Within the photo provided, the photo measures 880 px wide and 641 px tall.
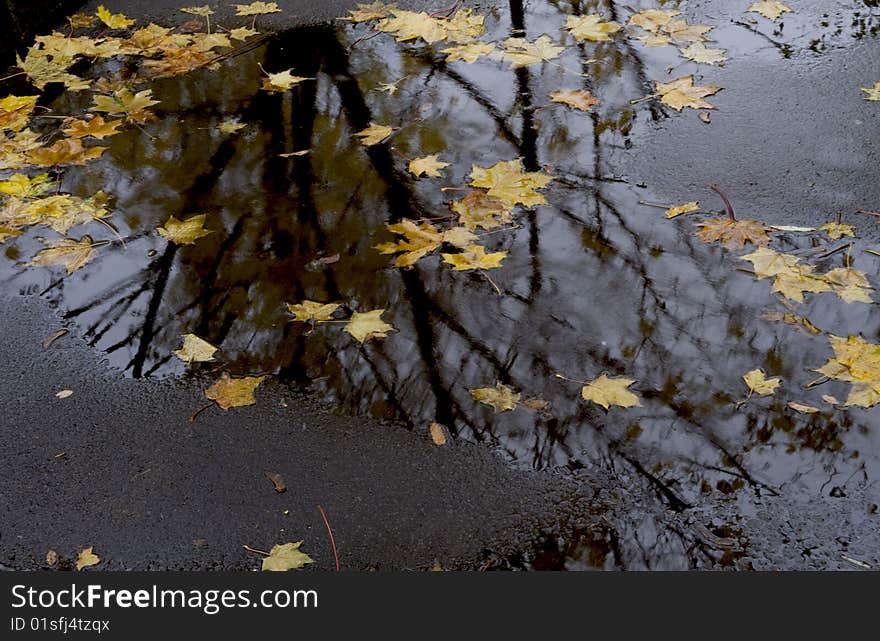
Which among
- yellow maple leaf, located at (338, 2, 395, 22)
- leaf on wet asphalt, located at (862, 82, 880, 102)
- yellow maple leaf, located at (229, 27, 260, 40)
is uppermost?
yellow maple leaf, located at (338, 2, 395, 22)

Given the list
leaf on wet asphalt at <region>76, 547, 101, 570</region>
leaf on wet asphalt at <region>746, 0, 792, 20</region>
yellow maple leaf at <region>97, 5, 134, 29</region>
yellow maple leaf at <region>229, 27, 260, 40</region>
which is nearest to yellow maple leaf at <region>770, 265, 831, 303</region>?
leaf on wet asphalt at <region>76, 547, 101, 570</region>

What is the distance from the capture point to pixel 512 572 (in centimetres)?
263

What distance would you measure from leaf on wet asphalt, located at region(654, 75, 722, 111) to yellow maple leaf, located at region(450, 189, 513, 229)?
1.39m

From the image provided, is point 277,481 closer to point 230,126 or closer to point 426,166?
point 426,166

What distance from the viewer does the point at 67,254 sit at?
4195 mm

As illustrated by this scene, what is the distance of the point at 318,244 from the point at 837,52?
347 centimetres

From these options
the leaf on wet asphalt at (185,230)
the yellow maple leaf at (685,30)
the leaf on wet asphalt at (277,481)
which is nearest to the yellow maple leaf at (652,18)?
the yellow maple leaf at (685,30)

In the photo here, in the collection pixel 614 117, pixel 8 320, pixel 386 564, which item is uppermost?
pixel 614 117

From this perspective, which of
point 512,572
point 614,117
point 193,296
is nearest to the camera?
point 512,572

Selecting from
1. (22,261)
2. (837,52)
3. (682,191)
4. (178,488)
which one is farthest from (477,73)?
(178,488)

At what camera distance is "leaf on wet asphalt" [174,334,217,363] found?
355 cm

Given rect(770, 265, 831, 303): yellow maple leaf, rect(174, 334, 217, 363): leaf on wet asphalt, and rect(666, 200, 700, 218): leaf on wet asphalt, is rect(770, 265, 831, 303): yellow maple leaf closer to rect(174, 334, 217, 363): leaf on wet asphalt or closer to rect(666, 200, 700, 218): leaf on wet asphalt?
rect(666, 200, 700, 218): leaf on wet asphalt

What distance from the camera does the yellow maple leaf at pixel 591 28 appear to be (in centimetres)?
578

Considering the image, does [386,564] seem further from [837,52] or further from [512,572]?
[837,52]
